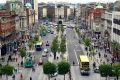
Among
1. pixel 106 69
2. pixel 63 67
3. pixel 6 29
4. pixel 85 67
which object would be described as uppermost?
pixel 106 69

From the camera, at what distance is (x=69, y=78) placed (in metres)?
68.7

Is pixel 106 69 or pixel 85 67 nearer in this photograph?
pixel 106 69

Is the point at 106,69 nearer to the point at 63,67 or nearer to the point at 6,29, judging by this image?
the point at 63,67

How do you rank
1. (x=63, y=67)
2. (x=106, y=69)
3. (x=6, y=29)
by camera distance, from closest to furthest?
(x=106, y=69) → (x=63, y=67) → (x=6, y=29)

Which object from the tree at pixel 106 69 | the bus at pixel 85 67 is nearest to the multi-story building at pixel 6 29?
the bus at pixel 85 67

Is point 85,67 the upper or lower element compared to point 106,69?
lower

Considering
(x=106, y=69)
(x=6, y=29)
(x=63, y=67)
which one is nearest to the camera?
(x=106, y=69)

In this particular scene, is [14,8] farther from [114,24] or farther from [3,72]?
[3,72]

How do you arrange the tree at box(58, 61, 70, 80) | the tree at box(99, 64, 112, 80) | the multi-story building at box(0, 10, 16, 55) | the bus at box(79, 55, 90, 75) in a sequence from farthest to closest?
the multi-story building at box(0, 10, 16, 55) < the bus at box(79, 55, 90, 75) < the tree at box(58, 61, 70, 80) < the tree at box(99, 64, 112, 80)

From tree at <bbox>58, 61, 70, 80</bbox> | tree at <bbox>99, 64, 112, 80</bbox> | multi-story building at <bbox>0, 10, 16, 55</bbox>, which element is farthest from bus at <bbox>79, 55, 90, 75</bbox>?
multi-story building at <bbox>0, 10, 16, 55</bbox>

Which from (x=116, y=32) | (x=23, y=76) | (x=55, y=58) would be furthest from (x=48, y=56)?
(x=23, y=76)

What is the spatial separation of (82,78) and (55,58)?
995 inches

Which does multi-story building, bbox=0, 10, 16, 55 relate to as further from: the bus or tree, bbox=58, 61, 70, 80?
tree, bbox=58, 61, 70, 80

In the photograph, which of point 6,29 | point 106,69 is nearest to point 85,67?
point 106,69
